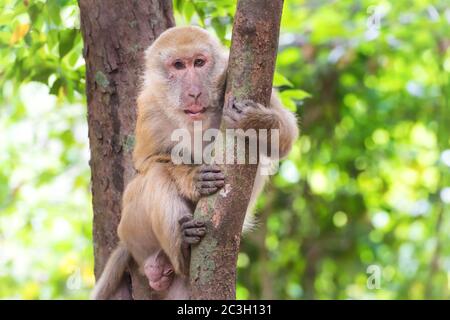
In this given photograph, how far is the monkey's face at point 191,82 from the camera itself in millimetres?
4578

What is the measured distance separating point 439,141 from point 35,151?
589cm

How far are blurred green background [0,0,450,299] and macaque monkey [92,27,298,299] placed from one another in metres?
3.34

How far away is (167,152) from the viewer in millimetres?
4902

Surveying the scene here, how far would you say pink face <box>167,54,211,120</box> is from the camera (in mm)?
4574

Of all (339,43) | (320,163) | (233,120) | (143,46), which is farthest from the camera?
(320,163)

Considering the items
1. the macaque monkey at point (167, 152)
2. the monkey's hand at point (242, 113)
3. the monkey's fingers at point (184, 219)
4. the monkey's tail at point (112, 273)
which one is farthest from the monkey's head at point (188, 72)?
the monkey's tail at point (112, 273)

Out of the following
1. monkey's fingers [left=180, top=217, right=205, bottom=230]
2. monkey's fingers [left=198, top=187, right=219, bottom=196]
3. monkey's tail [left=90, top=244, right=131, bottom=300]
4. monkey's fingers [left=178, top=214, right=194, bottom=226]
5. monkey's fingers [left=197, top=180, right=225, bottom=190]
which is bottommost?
monkey's tail [left=90, top=244, right=131, bottom=300]

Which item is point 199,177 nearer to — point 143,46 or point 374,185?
point 143,46

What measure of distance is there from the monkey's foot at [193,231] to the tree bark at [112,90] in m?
1.46

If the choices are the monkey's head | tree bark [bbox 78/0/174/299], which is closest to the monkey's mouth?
the monkey's head

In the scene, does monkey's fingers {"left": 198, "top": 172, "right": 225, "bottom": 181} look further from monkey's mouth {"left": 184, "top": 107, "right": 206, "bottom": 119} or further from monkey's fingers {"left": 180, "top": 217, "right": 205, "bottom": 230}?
monkey's mouth {"left": 184, "top": 107, "right": 206, "bottom": 119}

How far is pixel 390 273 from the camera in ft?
32.4

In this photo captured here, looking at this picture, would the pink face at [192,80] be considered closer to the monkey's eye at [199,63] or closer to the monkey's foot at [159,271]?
the monkey's eye at [199,63]

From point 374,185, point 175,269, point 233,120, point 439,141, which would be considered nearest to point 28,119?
point 374,185
